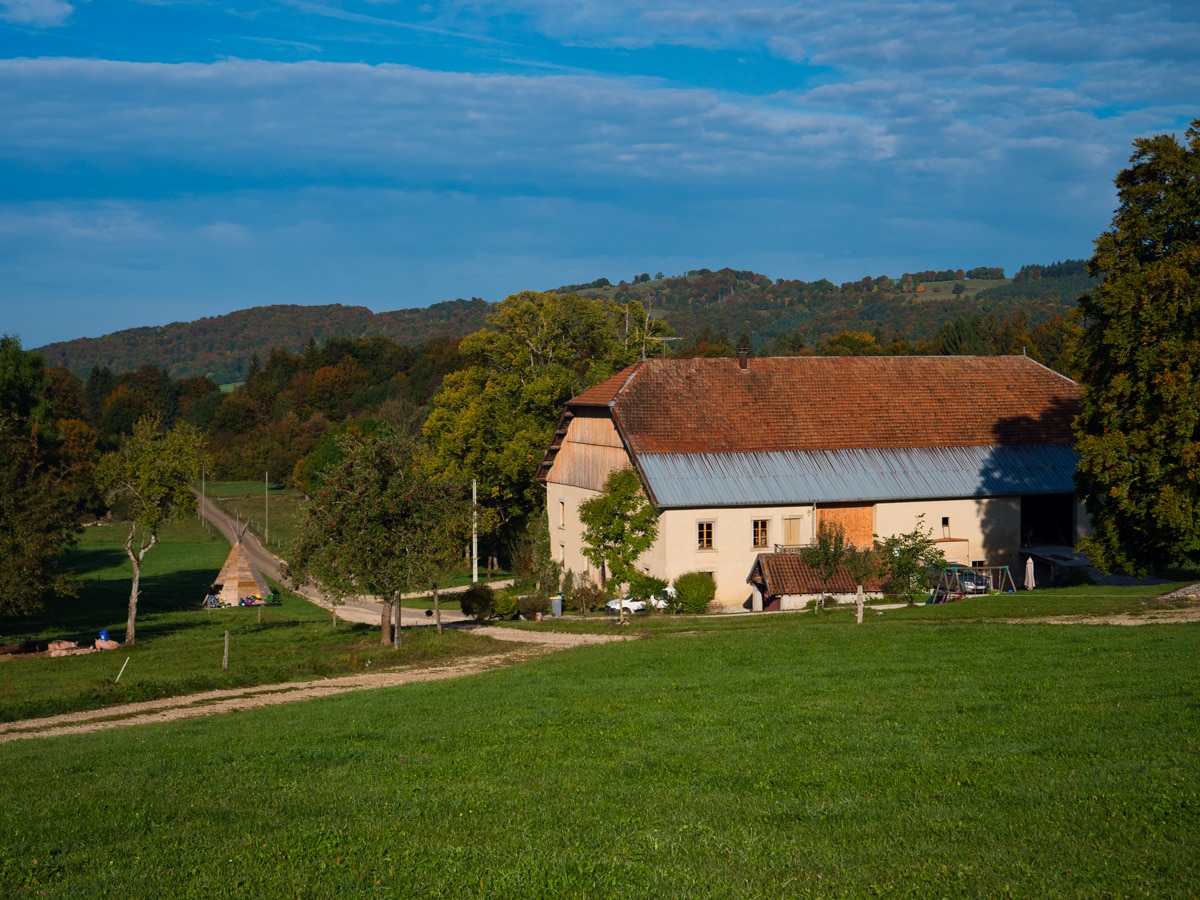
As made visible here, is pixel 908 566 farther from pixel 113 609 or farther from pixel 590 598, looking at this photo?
pixel 113 609

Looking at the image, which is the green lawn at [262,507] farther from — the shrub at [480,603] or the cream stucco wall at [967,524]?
the cream stucco wall at [967,524]

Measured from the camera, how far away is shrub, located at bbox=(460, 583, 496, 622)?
135ft

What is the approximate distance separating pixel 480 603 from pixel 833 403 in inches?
683

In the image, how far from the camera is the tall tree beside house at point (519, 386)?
58031 mm

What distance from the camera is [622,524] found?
1619 inches

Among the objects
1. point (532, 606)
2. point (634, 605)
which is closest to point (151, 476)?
point (532, 606)

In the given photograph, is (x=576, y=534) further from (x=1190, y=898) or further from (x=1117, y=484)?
(x=1190, y=898)

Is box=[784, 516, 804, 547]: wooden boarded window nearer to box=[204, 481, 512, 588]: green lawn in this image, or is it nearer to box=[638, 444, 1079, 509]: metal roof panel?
box=[638, 444, 1079, 509]: metal roof panel

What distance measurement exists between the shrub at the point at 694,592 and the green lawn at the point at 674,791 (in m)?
20.4

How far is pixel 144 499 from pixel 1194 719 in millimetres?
33766

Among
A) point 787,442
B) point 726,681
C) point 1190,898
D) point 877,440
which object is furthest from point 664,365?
point 1190,898

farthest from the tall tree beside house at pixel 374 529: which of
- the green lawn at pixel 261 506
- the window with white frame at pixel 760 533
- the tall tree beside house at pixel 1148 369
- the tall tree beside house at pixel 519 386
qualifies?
the green lawn at pixel 261 506

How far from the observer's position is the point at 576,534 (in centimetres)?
4878

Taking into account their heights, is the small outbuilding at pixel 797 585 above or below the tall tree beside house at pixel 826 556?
below
